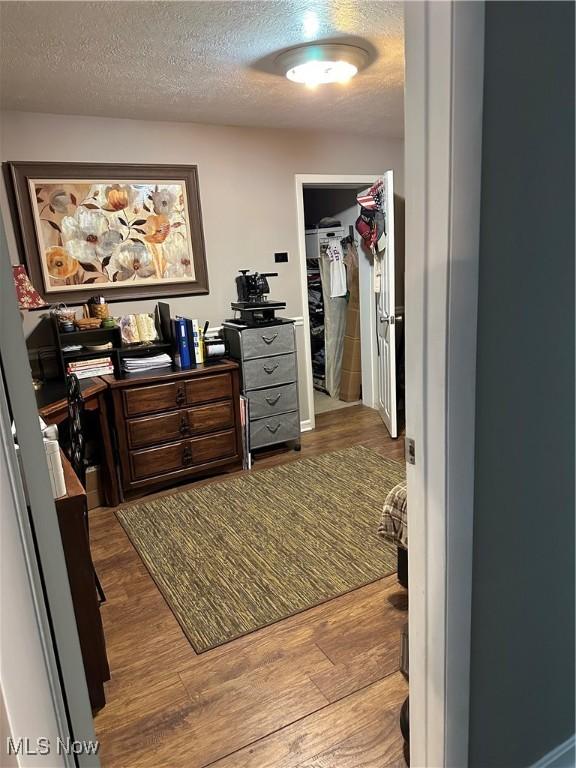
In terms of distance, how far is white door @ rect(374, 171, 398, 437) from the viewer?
12.5ft

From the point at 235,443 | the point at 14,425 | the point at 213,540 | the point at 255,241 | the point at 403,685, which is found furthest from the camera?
the point at 255,241

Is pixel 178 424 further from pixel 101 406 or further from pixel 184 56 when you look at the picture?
pixel 184 56

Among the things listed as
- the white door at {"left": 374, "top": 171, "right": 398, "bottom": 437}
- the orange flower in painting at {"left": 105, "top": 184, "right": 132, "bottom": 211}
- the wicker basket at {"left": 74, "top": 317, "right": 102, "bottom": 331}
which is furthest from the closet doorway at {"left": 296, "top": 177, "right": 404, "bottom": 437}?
the wicker basket at {"left": 74, "top": 317, "right": 102, "bottom": 331}

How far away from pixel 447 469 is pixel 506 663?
0.57 m

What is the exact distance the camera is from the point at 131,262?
136 inches

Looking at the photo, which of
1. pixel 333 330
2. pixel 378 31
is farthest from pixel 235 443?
pixel 378 31

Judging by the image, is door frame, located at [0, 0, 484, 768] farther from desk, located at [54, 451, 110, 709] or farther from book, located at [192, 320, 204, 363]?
book, located at [192, 320, 204, 363]

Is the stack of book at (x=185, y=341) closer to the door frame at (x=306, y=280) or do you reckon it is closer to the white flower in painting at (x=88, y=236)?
the white flower in painting at (x=88, y=236)

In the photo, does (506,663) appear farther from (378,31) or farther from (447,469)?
(378,31)

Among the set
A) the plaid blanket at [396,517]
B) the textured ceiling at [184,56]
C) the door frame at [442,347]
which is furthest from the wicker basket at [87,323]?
the door frame at [442,347]

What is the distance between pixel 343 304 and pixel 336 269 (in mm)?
359

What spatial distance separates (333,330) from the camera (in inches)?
202

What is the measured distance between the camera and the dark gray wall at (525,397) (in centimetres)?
95

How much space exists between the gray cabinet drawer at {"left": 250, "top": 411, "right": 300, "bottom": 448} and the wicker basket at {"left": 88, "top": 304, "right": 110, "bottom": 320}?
1.23 metres
